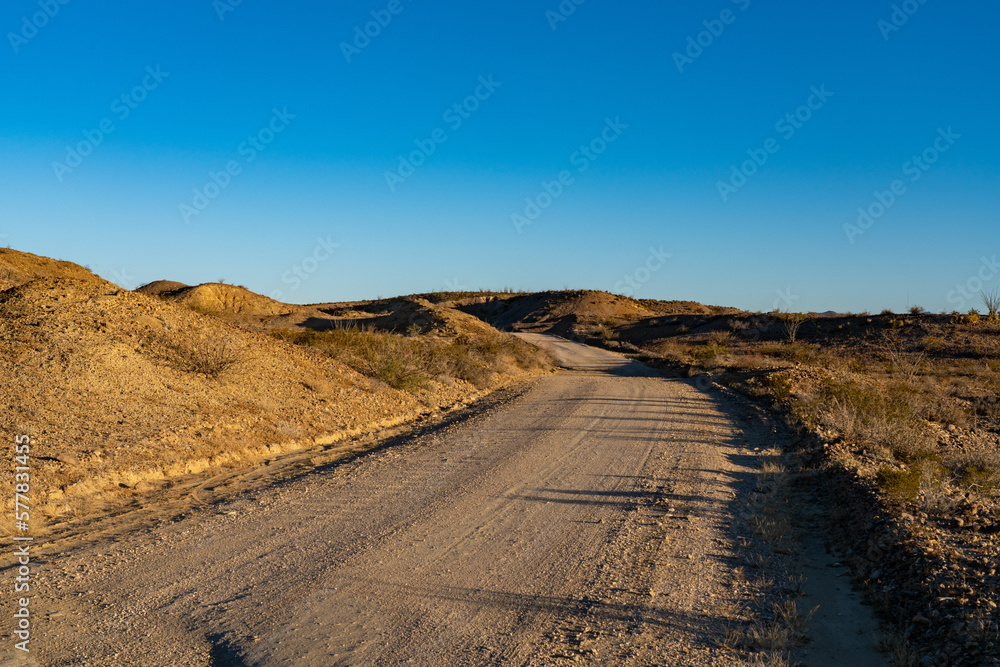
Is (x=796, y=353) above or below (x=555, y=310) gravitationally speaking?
below

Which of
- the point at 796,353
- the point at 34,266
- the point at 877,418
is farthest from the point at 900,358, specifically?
the point at 34,266

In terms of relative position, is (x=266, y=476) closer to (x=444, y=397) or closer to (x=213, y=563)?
(x=213, y=563)

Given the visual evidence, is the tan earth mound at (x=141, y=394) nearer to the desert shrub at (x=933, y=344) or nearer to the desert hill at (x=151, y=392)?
the desert hill at (x=151, y=392)

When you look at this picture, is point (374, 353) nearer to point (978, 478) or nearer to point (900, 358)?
point (978, 478)

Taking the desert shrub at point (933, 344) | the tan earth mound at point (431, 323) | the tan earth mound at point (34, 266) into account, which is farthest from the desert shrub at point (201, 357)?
the desert shrub at point (933, 344)

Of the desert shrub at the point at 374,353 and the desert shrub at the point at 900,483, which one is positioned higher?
the desert shrub at the point at 374,353

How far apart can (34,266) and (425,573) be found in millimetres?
20292

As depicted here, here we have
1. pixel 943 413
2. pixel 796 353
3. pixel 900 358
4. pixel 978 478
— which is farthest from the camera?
pixel 796 353

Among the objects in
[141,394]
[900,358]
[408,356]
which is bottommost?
[141,394]

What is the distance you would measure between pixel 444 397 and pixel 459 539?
972cm

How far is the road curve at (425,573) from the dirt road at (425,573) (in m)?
0.02

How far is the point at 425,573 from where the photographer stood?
17.4 ft

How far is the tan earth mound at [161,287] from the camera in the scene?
42875 mm

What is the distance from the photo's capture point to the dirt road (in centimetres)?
414
